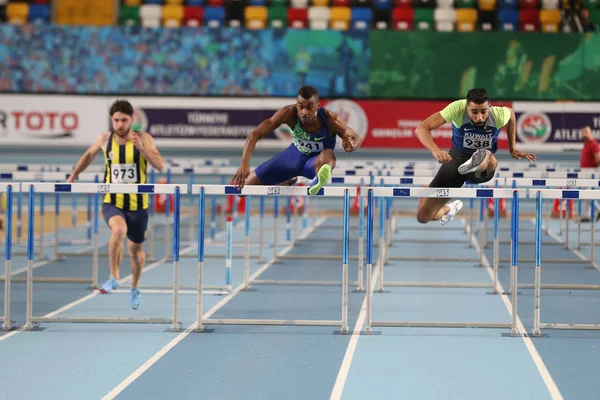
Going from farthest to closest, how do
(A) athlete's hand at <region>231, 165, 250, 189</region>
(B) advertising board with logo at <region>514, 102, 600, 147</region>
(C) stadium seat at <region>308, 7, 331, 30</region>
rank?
1. (C) stadium seat at <region>308, 7, 331, 30</region>
2. (B) advertising board with logo at <region>514, 102, 600, 147</region>
3. (A) athlete's hand at <region>231, 165, 250, 189</region>

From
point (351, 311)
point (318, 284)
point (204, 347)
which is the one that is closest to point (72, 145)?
point (318, 284)

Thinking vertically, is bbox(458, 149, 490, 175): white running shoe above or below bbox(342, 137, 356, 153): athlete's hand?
below

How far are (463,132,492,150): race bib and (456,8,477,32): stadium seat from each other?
14.3 meters

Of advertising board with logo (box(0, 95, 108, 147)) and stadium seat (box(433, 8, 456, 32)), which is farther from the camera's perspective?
stadium seat (box(433, 8, 456, 32))

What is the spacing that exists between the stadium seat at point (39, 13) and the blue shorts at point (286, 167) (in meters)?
15.4

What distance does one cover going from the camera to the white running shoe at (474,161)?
8047 mm

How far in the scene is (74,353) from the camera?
706 cm

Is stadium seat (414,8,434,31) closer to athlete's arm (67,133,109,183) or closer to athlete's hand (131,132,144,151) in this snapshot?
athlete's arm (67,133,109,183)

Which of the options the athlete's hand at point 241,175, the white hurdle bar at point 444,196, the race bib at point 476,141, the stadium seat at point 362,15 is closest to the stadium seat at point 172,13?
the stadium seat at point 362,15

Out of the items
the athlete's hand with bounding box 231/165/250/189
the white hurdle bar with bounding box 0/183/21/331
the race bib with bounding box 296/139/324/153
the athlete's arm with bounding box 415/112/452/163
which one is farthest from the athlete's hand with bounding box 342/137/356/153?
the white hurdle bar with bounding box 0/183/21/331

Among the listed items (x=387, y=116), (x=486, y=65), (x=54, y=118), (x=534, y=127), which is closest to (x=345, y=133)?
(x=387, y=116)

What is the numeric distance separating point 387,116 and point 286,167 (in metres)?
12.7

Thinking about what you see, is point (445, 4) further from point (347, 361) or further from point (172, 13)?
point (347, 361)

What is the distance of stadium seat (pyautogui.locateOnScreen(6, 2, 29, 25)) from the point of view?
2266cm
